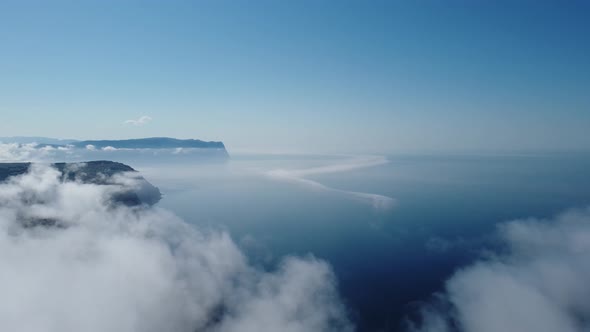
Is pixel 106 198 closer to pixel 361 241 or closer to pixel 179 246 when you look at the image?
pixel 179 246

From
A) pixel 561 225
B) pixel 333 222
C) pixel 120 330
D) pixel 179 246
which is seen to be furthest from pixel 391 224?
pixel 120 330

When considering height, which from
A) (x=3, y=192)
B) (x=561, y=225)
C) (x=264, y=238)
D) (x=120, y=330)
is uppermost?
(x=3, y=192)

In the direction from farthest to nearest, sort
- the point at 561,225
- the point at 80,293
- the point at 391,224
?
the point at 391,224
the point at 561,225
the point at 80,293

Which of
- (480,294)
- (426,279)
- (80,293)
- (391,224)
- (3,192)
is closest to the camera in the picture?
(480,294)

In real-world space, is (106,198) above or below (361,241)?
above

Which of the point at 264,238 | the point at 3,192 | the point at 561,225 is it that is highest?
the point at 3,192

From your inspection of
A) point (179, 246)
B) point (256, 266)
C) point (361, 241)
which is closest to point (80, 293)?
point (179, 246)

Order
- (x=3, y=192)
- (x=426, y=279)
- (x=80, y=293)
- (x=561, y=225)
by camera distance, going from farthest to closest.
→ (x=561, y=225) → (x=3, y=192) → (x=80, y=293) → (x=426, y=279)

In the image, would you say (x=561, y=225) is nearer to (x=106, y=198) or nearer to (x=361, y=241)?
(x=361, y=241)

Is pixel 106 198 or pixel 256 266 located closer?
pixel 256 266
